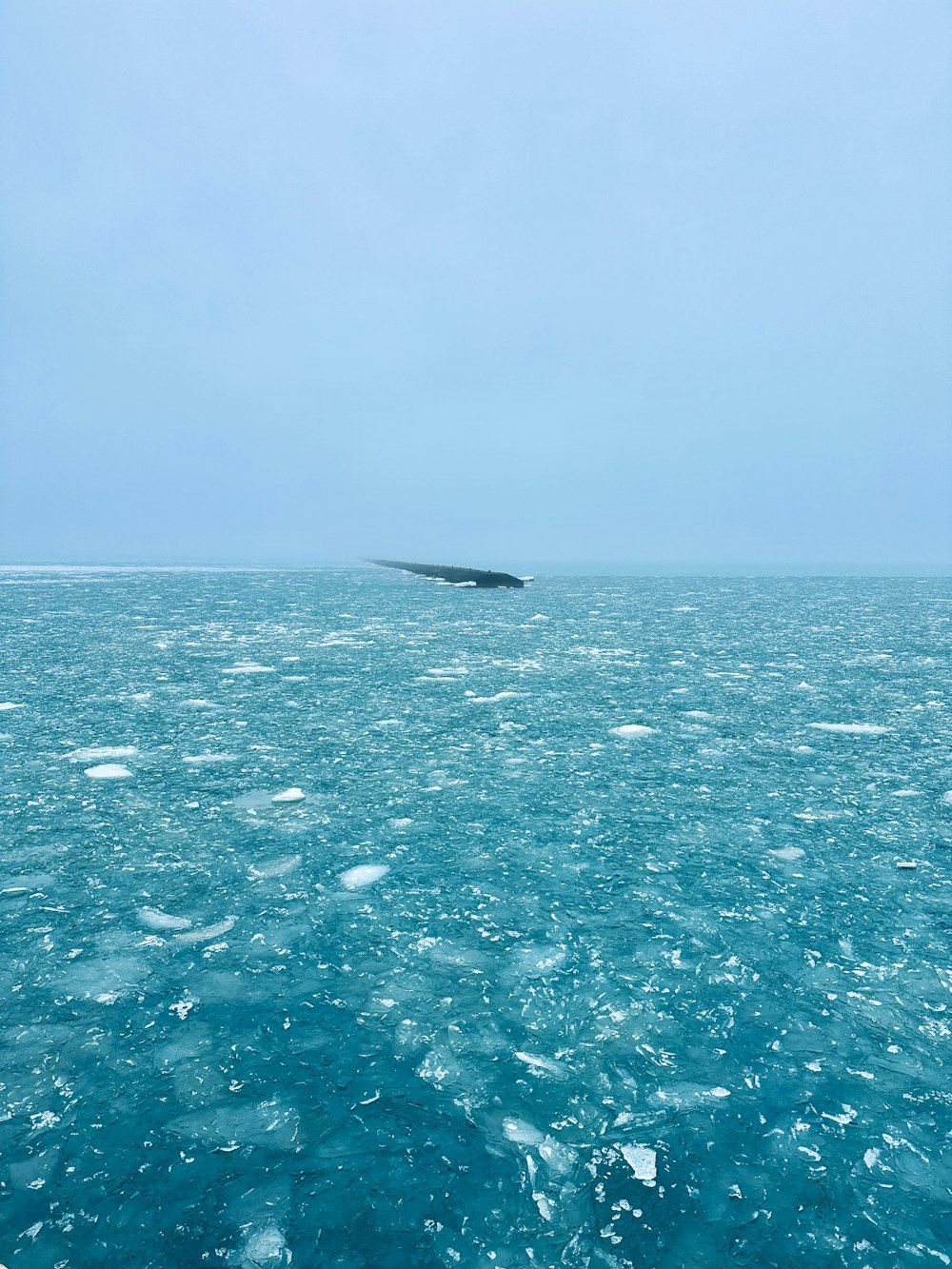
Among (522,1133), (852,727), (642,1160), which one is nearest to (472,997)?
(522,1133)

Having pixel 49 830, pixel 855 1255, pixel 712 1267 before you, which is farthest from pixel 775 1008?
pixel 49 830

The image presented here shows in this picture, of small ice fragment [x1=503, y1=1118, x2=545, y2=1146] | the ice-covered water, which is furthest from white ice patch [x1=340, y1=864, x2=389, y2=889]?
small ice fragment [x1=503, y1=1118, x2=545, y2=1146]

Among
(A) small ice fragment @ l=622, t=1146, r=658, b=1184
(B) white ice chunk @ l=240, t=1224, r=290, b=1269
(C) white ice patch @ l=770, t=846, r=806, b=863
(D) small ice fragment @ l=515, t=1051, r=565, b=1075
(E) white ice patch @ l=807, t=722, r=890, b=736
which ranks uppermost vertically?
(E) white ice patch @ l=807, t=722, r=890, b=736

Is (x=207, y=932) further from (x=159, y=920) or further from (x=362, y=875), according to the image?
(x=362, y=875)

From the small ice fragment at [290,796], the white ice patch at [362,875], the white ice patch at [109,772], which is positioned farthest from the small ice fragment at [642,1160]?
the white ice patch at [109,772]

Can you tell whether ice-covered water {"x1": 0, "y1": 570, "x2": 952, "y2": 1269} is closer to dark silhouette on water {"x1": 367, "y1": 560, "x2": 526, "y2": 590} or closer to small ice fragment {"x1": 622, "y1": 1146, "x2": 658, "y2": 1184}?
small ice fragment {"x1": 622, "y1": 1146, "x2": 658, "y2": 1184}

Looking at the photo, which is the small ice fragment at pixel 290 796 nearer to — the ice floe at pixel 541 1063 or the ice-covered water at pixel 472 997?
the ice-covered water at pixel 472 997
